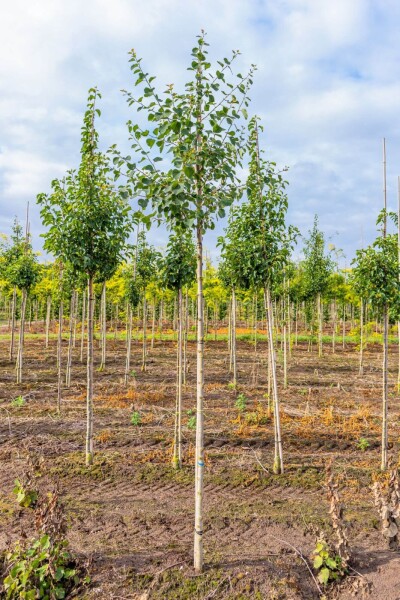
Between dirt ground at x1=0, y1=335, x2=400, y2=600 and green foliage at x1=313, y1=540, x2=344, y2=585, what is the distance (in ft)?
0.40

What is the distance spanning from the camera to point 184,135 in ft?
14.9

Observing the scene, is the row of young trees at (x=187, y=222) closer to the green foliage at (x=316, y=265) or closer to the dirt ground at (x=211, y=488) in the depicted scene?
the dirt ground at (x=211, y=488)

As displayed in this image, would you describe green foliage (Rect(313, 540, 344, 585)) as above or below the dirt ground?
above

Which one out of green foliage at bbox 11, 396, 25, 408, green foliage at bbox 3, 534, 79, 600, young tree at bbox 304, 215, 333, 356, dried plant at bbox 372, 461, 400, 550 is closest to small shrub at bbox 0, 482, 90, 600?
green foliage at bbox 3, 534, 79, 600

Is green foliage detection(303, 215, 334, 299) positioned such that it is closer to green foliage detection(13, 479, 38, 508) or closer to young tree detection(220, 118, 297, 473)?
young tree detection(220, 118, 297, 473)

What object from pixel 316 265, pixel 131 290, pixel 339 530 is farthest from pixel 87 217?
pixel 316 265

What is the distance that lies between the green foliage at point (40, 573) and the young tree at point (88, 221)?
3.33 m

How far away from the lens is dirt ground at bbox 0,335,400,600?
468 cm

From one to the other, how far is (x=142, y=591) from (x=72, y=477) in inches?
141

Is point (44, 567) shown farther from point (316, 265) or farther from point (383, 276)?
point (316, 265)

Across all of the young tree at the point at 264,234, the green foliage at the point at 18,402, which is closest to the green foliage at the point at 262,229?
the young tree at the point at 264,234

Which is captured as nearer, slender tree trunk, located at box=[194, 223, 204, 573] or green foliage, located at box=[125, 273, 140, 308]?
slender tree trunk, located at box=[194, 223, 204, 573]

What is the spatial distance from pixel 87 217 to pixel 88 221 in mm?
86

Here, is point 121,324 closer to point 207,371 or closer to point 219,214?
point 207,371
